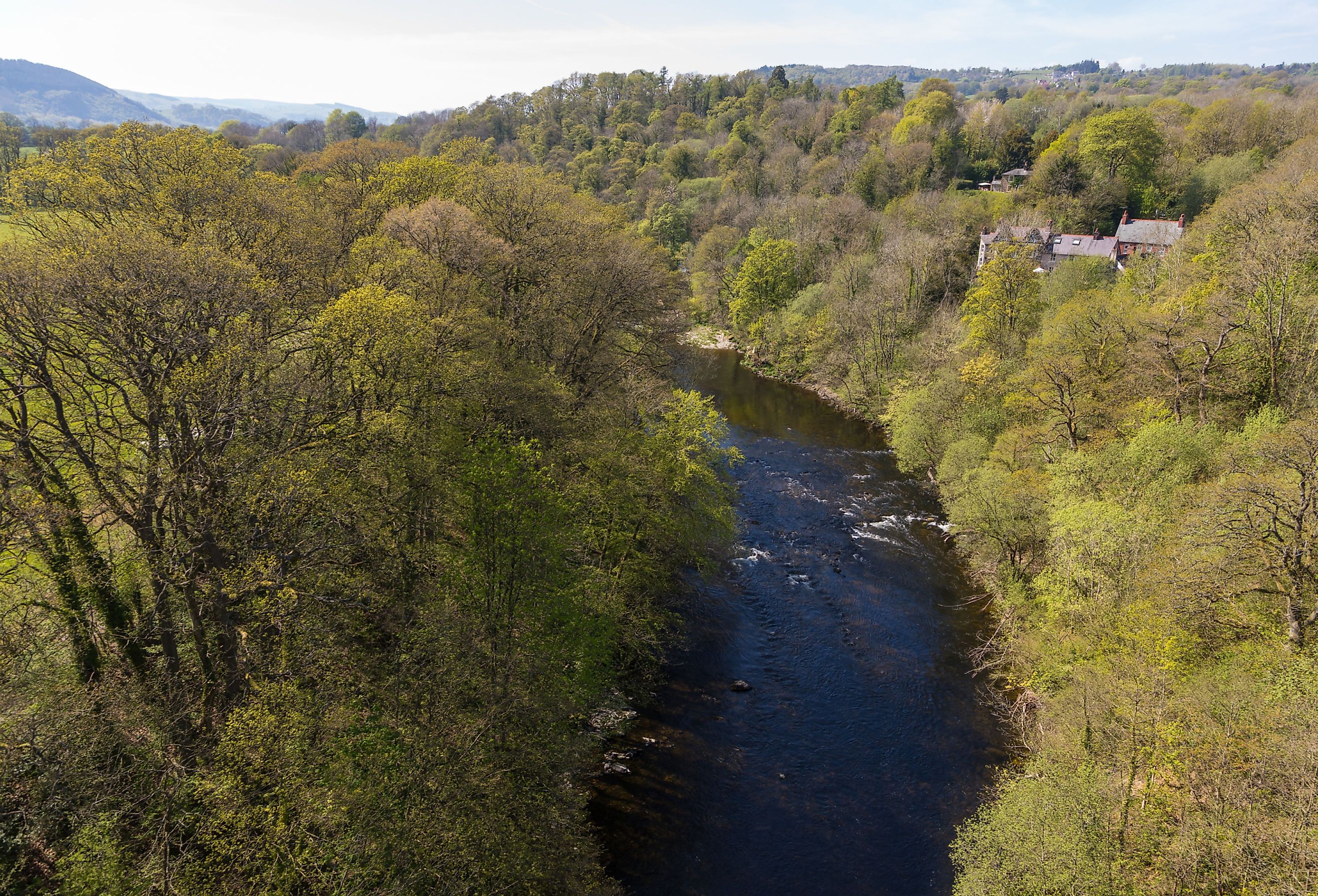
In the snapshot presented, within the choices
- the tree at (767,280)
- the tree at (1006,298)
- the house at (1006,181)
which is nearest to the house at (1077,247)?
the house at (1006,181)

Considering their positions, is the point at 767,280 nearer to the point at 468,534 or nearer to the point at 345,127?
the point at 468,534

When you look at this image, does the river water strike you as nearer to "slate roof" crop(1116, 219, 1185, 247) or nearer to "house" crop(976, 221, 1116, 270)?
"house" crop(976, 221, 1116, 270)

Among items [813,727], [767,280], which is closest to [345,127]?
[767,280]

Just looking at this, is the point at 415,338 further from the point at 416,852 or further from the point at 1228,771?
the point at 1228,771

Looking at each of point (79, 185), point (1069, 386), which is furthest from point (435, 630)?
point (1069, 386)

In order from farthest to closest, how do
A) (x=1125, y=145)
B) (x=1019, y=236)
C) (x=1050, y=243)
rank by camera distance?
(x=1125, y=145) < (x=1050, y=243) < (x=1019, y=236)

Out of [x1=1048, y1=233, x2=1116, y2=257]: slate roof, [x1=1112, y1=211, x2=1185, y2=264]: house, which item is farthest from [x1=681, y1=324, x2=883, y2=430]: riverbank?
[x1=1112, y1=211, x2=1185, y2=264]: house

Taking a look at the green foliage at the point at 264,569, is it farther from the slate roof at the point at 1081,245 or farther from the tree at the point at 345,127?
the tree at the point at 345,127
